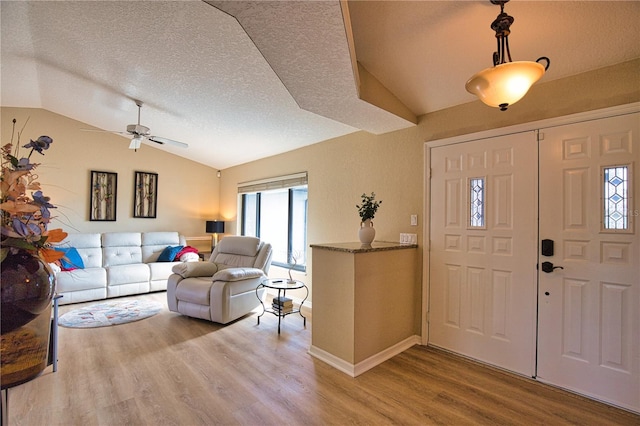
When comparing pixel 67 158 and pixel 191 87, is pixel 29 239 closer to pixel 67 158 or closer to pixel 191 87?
pixel 191 87

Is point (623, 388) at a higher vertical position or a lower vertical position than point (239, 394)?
higher

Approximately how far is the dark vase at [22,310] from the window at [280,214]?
3258 mm

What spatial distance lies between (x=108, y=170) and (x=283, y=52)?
5.12m

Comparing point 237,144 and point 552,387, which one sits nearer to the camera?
point 552,387

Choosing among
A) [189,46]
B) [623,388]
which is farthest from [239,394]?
[189,46]

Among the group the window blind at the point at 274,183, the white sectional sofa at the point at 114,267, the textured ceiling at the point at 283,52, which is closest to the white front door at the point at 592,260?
the textured ceiling at the point at 283,52

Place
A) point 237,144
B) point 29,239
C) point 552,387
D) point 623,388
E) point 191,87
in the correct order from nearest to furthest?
1. point 29,239
2. point 623,388
3. point 552,387
4. point 191,87
5. point 237,144

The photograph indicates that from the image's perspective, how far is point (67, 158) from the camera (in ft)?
16.5

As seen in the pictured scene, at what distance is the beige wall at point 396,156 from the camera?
7.10 ft

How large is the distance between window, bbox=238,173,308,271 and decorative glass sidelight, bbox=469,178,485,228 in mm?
2218

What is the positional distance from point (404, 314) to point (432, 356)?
0.43 metres

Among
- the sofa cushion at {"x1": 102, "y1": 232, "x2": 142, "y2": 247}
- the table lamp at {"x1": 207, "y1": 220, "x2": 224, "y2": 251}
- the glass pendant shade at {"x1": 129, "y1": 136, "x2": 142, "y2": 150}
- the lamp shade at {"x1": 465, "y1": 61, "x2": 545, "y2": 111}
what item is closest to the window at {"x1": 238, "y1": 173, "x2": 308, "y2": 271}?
the table lamp at {"x1": 207, "y1": 220, "x2": 224, "y2": 251}

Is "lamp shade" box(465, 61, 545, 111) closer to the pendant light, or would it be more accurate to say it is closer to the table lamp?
the pendant light

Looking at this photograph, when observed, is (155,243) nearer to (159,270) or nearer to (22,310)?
(159,270)
